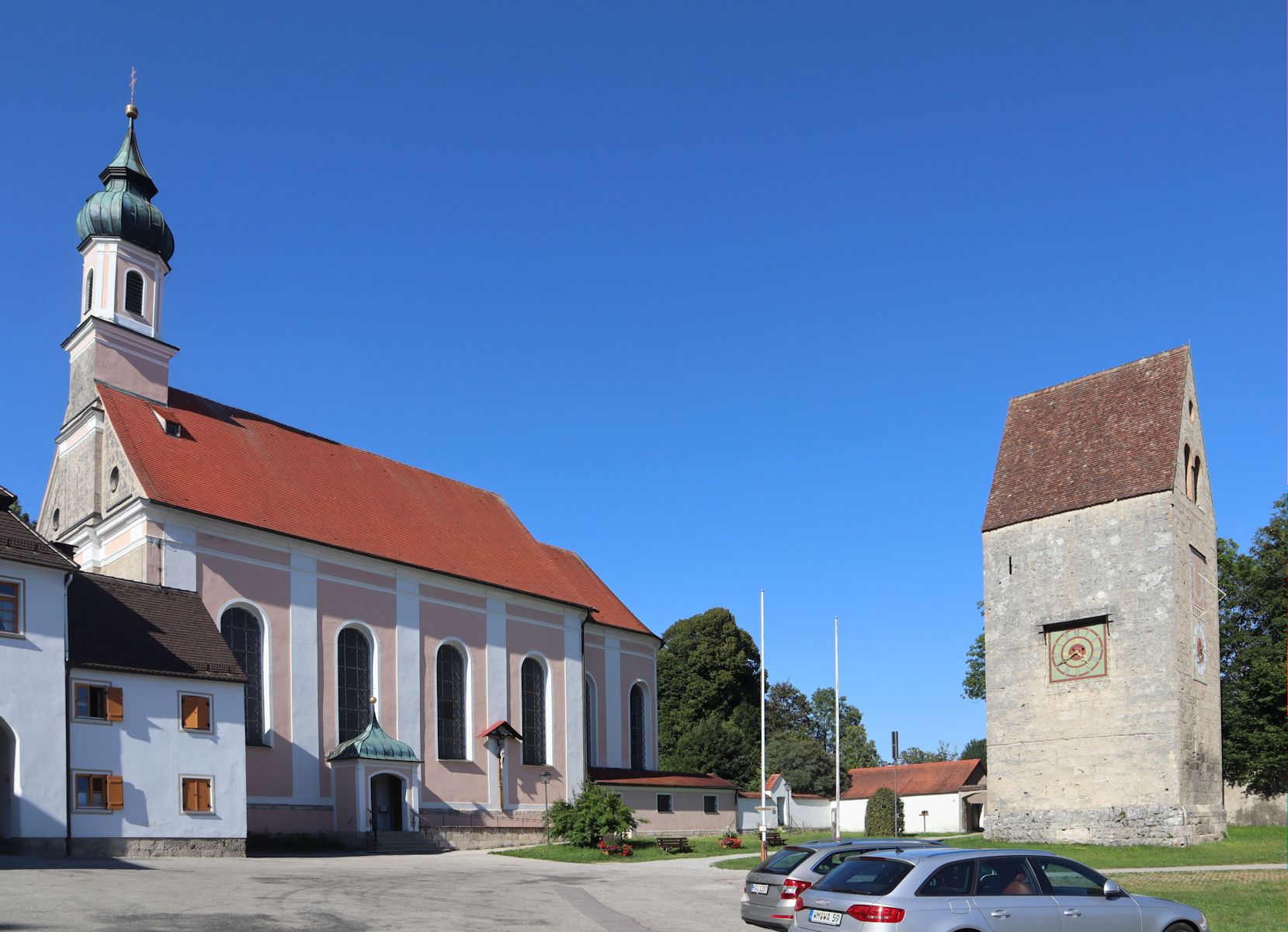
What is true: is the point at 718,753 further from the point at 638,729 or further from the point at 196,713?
the point at 196,713

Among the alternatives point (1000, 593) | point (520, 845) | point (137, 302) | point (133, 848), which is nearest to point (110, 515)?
point (137, 302)

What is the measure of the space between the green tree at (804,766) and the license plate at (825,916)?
6265 centimetres

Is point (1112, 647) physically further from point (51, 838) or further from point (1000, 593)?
point (51, 838)

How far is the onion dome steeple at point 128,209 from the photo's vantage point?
1457 inches

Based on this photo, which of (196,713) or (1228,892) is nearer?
(1228,892)

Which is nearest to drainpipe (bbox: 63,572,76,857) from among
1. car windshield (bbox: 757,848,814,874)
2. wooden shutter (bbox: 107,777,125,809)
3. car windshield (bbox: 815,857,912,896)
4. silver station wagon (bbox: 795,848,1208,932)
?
wooden shutter (bbox: 107,777,125,809)

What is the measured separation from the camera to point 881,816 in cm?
4731

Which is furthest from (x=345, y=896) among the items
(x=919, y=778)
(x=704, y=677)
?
(x=704, y=677)

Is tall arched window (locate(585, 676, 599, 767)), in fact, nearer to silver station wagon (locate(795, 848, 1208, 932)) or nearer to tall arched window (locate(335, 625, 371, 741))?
tall arched window (locate(335, 625, 371, 741))

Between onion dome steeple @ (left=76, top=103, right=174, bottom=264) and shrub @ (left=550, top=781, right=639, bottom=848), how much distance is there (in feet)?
71.5

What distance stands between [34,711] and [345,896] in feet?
35.4

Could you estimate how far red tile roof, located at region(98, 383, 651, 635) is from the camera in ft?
113

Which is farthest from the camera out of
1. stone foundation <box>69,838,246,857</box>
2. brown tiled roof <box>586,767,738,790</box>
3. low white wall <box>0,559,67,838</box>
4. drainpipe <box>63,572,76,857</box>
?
brown tiled roof <box>586,767,738,790</box>

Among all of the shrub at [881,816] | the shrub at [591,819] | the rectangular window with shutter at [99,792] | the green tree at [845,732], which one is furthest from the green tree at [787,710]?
the rectangular window with shutter at [99,792]
